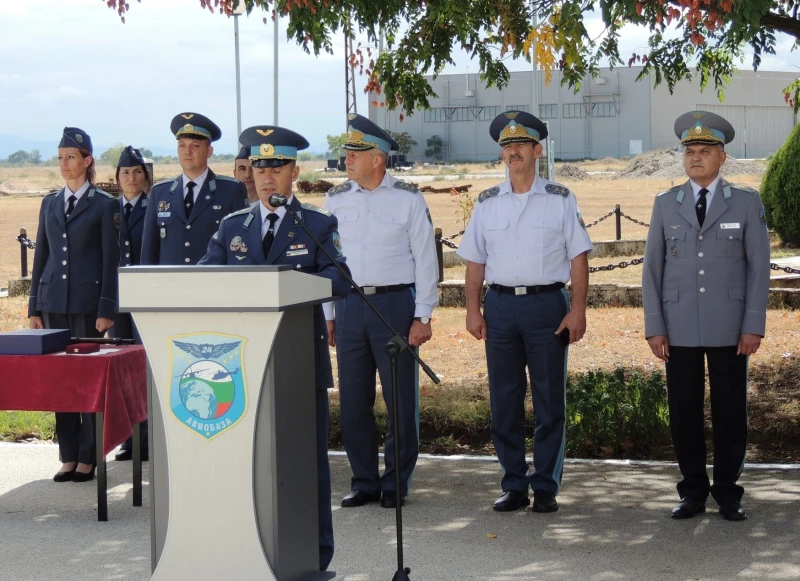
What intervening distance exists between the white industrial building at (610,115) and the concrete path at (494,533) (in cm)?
7109

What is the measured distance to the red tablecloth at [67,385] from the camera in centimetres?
621

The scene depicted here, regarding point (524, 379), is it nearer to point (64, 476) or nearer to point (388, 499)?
point (388, 499)

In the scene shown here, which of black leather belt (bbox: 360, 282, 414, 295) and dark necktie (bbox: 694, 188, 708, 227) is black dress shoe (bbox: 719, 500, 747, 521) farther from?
black leather belt (bbox: 360, 282, 414, 295)

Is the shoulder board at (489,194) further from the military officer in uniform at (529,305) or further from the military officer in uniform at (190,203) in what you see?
the military officer in uniform at (190,203)

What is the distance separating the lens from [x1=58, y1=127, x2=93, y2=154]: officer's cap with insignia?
731cm

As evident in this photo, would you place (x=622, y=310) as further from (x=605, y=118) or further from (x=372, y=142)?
(x=605, y=118)

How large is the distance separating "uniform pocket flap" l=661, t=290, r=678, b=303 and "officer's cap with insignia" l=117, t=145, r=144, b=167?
12.2ft

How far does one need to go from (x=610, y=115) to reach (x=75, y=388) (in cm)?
7853

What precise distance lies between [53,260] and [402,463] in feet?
8.72

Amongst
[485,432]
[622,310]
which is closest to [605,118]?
[622,310]

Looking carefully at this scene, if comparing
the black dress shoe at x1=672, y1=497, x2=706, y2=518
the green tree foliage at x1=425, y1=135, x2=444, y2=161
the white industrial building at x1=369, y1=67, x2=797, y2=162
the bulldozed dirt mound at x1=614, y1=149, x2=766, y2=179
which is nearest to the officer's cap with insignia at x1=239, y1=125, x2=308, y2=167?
the black dress shoe at x1=672, y1=497, x2=706, y2=518

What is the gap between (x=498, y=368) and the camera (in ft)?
21.4

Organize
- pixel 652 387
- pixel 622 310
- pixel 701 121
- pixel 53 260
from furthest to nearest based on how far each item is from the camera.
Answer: pixel 622 310 < pixel 652 387 < pixel 53 260 < pixel 701 121

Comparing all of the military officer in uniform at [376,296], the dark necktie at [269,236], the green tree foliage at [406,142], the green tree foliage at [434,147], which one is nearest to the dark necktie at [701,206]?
the military officer in uniform at [376,296]
